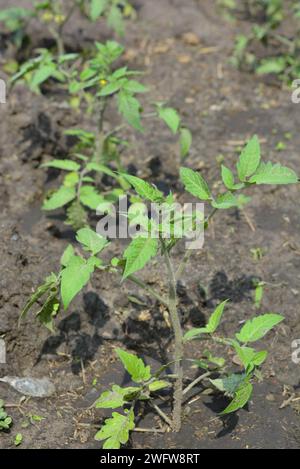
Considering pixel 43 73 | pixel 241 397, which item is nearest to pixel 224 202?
pixel 241 397

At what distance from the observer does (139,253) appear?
2.16 metres

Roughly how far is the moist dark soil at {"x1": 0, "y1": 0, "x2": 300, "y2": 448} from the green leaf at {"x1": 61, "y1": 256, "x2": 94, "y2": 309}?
0.60 metres

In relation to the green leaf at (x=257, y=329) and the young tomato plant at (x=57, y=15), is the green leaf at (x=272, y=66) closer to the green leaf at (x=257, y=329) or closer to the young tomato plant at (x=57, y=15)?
the young tomato plant at (x=57, y=15)

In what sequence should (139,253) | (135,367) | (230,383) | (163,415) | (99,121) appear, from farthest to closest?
(99,121), (163,415), (230,383), (135,367), (139,253)

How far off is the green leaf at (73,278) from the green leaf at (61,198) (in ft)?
2.95

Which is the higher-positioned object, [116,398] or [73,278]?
[73,278]

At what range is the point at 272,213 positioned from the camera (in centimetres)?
351

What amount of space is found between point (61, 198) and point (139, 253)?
1144mm

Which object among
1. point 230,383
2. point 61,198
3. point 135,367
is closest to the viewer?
point 135,367

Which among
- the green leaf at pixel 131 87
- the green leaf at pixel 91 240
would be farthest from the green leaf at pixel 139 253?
the green leaf at pixel 131 87

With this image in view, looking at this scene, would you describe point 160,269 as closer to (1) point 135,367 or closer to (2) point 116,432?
(1) point 135,367

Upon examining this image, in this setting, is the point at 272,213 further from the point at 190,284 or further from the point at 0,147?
the point at 0,147
